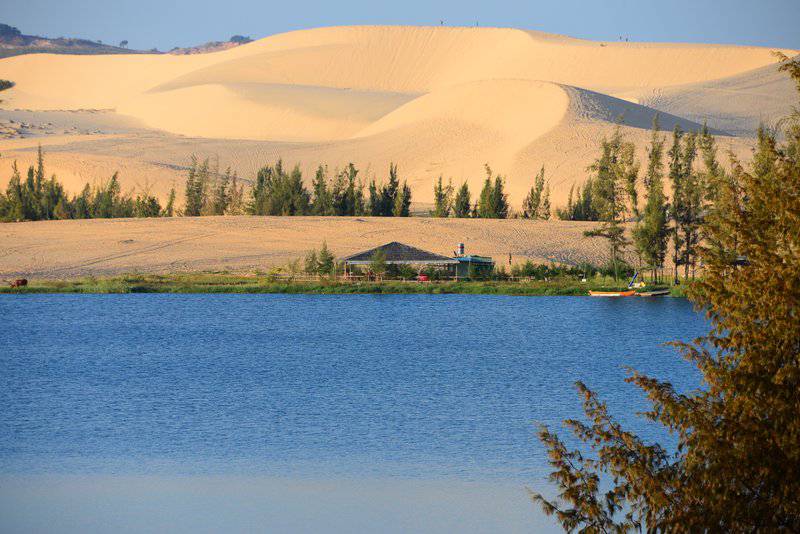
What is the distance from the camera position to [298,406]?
25312 millimetres

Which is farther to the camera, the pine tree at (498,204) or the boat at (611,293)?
the pine tree at (498,204)

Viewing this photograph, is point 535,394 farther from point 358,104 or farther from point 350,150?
point 358,104

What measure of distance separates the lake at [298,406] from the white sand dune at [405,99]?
33959 millimetres

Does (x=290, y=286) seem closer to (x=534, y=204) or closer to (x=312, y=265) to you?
(x=312, y=265)

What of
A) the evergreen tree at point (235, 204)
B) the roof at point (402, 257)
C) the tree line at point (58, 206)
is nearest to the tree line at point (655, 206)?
the roof at point (402, 257)

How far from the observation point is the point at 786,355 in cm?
996

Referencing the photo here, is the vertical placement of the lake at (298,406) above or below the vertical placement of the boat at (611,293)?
below

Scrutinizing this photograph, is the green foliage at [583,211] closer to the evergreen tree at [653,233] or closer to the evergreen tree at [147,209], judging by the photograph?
the evergreen tree at [653,233]

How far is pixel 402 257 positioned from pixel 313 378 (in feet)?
75.5

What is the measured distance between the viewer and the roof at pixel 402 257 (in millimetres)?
52188

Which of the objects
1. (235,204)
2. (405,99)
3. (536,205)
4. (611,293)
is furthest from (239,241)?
(405,99)

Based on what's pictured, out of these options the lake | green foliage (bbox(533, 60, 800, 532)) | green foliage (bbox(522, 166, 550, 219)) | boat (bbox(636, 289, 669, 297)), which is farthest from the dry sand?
green foliage (bbox(533, 60, 800, 532))

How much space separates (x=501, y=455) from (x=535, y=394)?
6.75 m

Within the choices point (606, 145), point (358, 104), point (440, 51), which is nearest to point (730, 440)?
point (606, 145)
